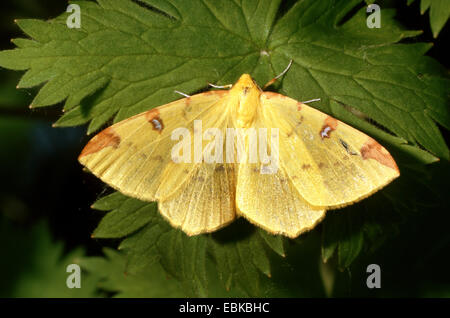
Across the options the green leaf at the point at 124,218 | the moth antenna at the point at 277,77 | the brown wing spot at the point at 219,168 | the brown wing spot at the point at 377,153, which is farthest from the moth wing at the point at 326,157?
the green leaf at the point at 124,218

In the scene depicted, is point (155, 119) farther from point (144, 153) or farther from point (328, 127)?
point (328, 127)

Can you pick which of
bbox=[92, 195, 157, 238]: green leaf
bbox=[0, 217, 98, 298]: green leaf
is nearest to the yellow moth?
bbox=[92, 195, 157, 238]: green leaf

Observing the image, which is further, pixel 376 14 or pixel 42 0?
pixel 42 0

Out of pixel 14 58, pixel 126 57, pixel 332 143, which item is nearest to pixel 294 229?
pixel 332 143

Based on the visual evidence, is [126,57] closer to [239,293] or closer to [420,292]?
[239,293]

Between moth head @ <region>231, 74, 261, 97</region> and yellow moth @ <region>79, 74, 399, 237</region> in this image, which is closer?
yellow moth @ <region>79, 74, 399, 237</region>

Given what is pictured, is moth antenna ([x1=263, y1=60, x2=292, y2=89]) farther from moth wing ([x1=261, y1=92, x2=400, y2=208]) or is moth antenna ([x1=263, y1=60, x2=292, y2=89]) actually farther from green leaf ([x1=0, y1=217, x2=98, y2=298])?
green leaf ([x1=0, y1=217, x2=98, y2=298])
